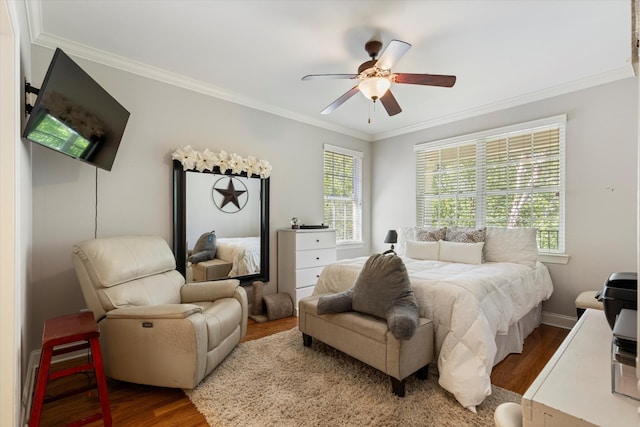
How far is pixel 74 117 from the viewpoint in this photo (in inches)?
77.9

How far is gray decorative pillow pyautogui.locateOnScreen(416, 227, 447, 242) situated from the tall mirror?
6.56 ft

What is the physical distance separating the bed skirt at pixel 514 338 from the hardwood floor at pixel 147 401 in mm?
56

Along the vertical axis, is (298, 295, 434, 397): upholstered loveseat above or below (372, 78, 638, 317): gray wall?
below

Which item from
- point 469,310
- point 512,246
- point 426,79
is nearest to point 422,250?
point 512,246

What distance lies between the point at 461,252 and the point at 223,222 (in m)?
2.73

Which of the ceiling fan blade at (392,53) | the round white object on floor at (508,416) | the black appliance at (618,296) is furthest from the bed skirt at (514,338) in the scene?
the ceiling fan blade at (392,53)

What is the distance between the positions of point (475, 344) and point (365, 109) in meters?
3.09

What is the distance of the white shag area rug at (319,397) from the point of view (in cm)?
177

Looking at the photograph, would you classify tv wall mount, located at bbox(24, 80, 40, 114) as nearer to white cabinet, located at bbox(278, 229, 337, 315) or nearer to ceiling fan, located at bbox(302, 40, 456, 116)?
ceiling fan, located at bbox(302, 40, 456, 116)

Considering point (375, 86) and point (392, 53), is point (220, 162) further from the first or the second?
point (392, 53)

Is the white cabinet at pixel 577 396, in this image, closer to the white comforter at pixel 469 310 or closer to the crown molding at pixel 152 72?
the white comforter at pixel 469 310

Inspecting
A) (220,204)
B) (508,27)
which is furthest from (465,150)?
(220,204)

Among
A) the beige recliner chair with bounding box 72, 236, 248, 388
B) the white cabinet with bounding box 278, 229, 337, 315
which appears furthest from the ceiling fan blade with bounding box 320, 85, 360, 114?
the beige recliner chair with bounding box 72, 236, 248, 388

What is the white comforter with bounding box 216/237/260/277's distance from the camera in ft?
11.3
